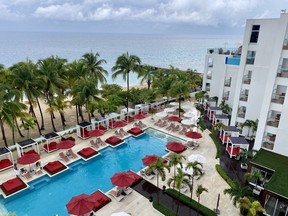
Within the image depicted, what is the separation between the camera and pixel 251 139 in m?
26.2

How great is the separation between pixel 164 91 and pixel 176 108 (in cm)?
379

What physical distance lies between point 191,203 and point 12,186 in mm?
14533

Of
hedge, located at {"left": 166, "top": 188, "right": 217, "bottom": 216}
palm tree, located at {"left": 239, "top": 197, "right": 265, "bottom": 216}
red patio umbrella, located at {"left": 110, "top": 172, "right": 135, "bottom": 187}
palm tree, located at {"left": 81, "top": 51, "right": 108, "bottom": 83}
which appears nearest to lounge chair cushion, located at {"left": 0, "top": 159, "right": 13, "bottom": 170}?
red patio umbrella, located at {"left": 110, "top": 172, "right": 135, "bottom": 187}

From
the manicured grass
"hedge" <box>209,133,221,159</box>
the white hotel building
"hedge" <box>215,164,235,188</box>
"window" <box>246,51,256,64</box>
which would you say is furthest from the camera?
"window" <box>246,51,256,64</box>

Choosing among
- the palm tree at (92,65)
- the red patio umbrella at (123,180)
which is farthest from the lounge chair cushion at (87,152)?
the palm tree at (92,65)

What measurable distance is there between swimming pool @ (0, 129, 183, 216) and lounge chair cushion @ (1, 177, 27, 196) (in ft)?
1.67

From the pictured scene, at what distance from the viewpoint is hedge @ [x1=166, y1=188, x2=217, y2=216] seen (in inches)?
615

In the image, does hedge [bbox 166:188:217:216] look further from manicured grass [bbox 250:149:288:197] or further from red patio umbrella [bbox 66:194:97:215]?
red patio umbrella [bbox 66:194:97:215]

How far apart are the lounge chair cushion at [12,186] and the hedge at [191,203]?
12.3 meters

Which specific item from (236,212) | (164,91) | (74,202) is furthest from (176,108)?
(74,202)

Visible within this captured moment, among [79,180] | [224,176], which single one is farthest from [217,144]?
[79,180]

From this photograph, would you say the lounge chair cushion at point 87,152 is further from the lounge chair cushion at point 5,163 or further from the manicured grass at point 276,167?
the manicured grass at point 276,167

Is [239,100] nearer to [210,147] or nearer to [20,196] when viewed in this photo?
[210,147]

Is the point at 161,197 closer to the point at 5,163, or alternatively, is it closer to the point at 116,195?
the point at 116,195
